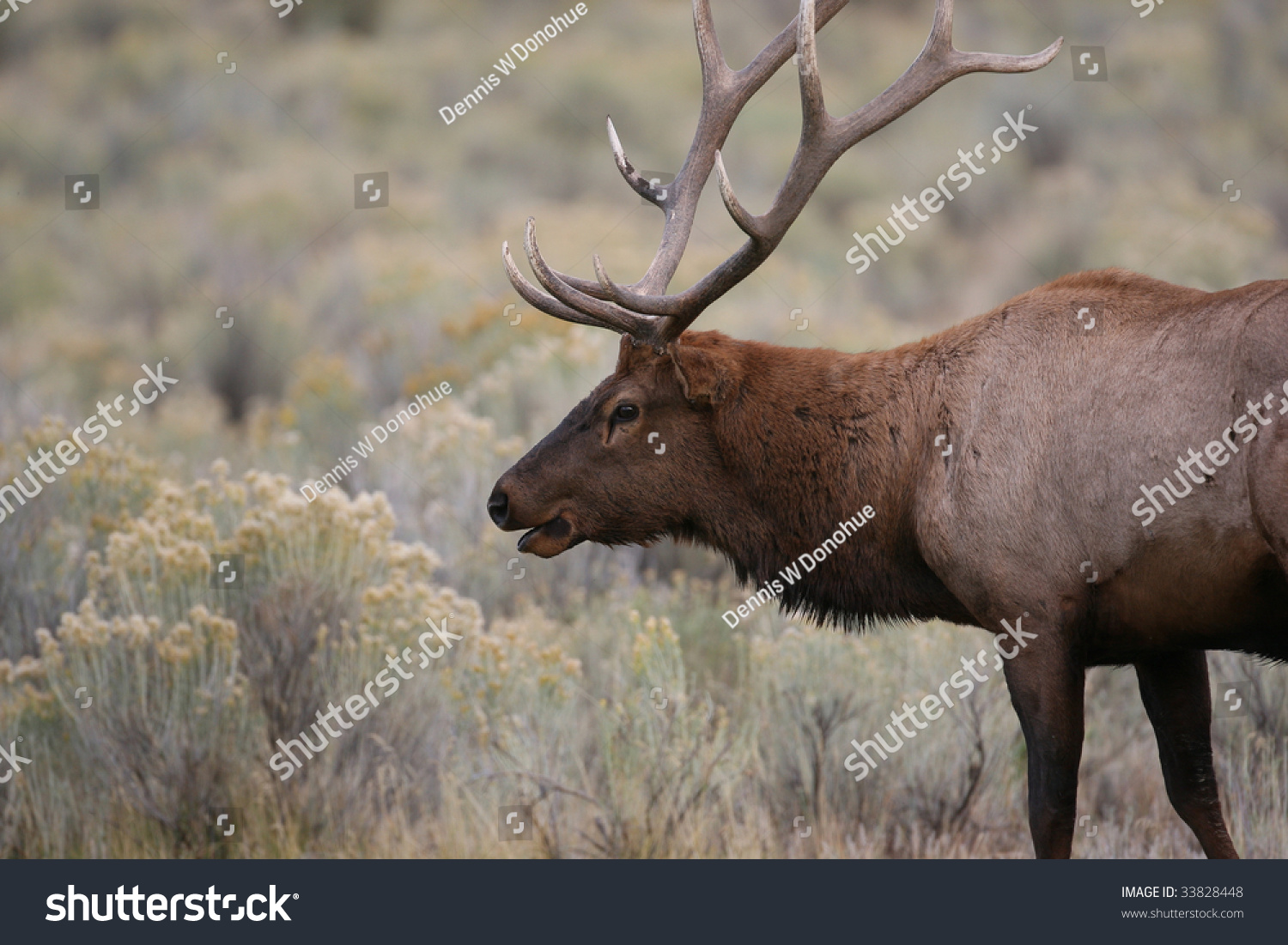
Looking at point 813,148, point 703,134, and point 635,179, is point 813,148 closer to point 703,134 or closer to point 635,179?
point 703,134

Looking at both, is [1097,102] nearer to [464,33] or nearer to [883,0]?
[883,0]

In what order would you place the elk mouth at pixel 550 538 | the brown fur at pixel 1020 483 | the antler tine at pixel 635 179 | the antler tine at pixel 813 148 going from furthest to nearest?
the antler tine at pixel 635 179
the elk mouth at pixel 550 538
the antler tine at pixel 813 148
the brown fur at pixel 1020 483

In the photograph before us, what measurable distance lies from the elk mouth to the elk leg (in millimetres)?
2085

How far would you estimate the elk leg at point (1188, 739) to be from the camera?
173 inches

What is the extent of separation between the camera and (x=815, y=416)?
459 cm

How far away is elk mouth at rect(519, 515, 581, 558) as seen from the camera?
475 cm

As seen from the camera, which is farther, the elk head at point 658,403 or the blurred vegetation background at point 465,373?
the blurred vegetation background at point 465,373

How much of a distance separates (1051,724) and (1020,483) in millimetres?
761

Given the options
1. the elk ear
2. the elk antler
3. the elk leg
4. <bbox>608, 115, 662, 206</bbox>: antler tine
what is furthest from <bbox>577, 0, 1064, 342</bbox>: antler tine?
the elk leg

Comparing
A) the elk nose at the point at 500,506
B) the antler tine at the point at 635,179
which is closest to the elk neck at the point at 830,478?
the elk nose at the point at 500,506

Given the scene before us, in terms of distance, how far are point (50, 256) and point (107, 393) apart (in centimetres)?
334

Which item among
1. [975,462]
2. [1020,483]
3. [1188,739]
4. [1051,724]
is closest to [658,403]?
[975,462]

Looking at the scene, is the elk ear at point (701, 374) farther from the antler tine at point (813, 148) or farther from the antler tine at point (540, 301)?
the antler tine at point (540, 301)
